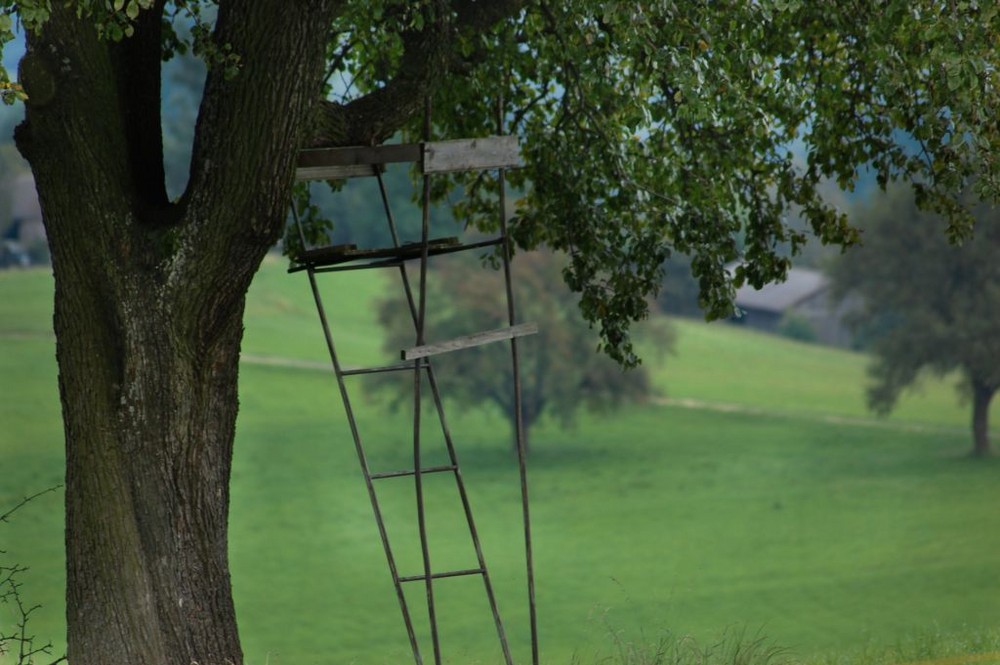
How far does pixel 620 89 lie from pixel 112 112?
3556mm

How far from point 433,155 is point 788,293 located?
57530 mm

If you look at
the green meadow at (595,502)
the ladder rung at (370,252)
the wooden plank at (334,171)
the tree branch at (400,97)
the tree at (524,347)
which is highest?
the tree branch at (400,97)

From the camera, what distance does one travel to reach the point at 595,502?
156 ft

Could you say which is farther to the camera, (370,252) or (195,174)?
(370,252)

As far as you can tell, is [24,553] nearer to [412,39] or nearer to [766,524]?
[766,524]

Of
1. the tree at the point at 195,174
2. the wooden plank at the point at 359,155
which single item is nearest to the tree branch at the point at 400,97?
the tree at the point at 195,174

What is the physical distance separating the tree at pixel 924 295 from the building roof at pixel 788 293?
49.7ft

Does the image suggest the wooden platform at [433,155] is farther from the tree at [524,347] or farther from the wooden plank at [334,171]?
the tree at [524,347]

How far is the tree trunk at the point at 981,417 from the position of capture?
4356 centimetres

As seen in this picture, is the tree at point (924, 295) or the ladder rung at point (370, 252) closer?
the ladder rung at point (370, 252)

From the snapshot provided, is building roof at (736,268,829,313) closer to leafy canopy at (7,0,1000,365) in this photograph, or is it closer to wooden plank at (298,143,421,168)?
leafy canopy at (7,0,1000,365)

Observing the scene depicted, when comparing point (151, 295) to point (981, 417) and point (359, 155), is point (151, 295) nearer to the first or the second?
point (359, 155)

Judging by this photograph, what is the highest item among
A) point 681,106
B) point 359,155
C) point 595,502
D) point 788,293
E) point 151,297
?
point 681,106

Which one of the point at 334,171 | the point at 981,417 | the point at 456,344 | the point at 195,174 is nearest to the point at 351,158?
the point at 334,171
